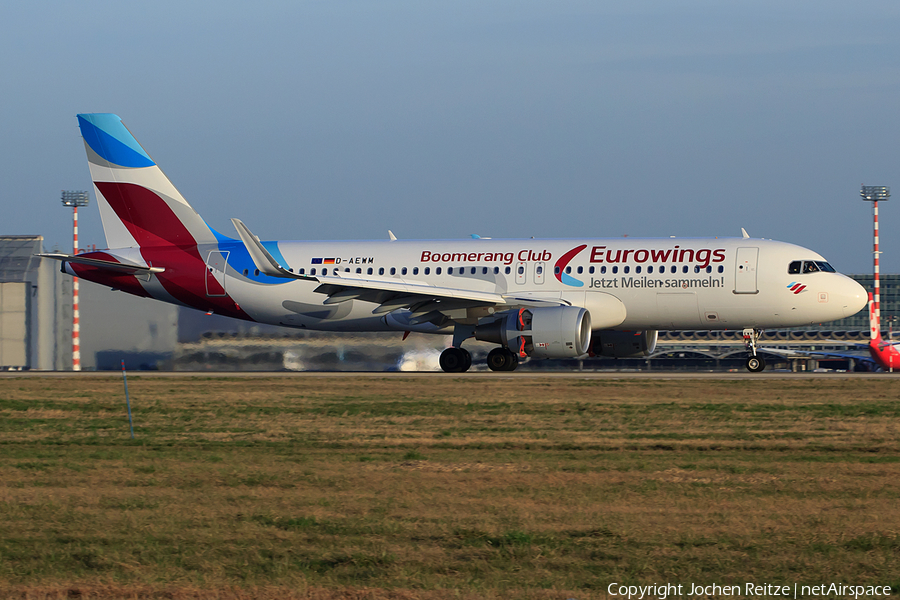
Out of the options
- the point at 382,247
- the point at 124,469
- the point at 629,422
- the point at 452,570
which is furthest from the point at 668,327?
the point at 452,570

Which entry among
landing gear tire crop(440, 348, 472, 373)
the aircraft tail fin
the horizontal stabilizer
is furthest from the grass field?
the aircraft tail fin

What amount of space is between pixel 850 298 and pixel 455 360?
11.1 m

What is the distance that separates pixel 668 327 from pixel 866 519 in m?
20.8

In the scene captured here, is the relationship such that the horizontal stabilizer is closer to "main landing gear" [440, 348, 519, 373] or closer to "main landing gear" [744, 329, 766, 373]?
"main landing gear" [440, 348, 519, 373]

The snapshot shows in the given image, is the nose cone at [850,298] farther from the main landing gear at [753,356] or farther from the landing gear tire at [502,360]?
the landing gear tire at [502,360]

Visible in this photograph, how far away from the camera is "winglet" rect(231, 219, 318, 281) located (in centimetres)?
2800

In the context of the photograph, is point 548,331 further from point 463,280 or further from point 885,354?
point 885,354

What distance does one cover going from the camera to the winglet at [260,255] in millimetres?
28000

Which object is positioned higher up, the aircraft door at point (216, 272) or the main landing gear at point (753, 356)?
the aircraft door at point (216, 272)

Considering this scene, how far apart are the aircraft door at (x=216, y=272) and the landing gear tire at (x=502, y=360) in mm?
8586

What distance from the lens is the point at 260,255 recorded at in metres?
29.2

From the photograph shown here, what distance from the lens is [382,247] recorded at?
3219cm

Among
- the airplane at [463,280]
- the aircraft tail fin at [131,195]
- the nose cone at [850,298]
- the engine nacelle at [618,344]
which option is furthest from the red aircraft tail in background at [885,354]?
the aircraft tail fin at [131,195]

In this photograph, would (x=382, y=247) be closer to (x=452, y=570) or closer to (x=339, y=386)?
(x=339, y=386)
